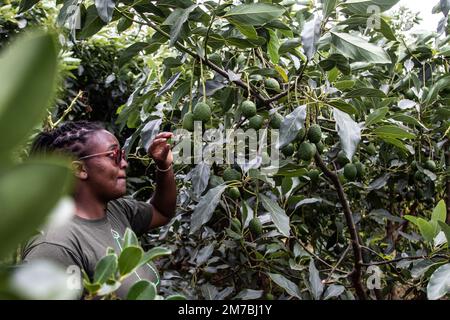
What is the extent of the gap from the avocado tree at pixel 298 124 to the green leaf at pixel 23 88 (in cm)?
87

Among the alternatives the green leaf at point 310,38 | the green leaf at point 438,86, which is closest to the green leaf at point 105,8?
the green leaf at point 310,38

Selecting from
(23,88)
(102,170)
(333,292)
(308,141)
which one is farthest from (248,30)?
(23,88)

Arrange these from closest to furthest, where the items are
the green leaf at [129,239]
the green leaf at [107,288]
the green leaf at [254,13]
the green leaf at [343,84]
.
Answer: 1. the green leaf at [107,288]
2. the green leaf at [129,239]
3. the green leaf at [254,13]
4. the green leaf at [343,84]

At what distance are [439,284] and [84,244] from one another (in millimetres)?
750

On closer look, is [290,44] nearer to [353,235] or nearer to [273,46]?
[273,46]

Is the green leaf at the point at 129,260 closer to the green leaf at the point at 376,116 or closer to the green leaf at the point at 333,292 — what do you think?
the green leaf at the point at 376,116

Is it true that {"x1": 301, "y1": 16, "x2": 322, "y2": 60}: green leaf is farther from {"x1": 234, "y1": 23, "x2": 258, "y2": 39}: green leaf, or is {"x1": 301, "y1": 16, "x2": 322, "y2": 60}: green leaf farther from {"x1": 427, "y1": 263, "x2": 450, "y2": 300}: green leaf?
{"x1": 427, "y1": 263, "x2": 450, "y2": 300}: green leaf

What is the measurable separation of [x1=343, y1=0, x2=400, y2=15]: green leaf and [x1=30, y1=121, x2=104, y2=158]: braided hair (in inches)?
27.4

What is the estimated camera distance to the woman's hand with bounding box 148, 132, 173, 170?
1463mm

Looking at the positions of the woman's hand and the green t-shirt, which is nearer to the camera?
the green t-shirt

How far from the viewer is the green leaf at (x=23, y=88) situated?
12 cm

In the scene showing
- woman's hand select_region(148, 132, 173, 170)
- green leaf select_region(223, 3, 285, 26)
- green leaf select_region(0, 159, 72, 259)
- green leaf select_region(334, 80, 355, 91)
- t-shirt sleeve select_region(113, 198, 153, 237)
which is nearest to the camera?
green leaf select_region(0, 159, 72, 259)

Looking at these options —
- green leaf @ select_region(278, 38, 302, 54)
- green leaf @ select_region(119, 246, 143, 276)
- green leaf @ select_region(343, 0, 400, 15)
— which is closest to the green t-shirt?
green leaf @ select_region(119, 246, 143, 276)

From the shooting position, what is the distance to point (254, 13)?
3.54ft
